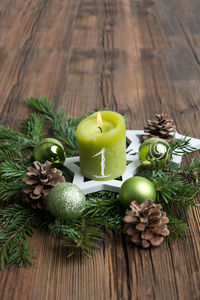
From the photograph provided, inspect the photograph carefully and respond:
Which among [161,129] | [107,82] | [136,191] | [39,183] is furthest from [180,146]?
[107,82]

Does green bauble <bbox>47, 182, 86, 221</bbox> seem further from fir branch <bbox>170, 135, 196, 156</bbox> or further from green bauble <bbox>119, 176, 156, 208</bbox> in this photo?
fir branch <bbox>170, 135, 196, 156</bbox>

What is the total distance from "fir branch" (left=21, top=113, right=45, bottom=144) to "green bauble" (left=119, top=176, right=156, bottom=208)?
28 cm

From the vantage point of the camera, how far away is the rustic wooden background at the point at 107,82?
0.52m

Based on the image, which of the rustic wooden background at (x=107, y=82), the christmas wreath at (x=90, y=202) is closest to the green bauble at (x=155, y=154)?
the christmas wreath at (x=90, y=202)

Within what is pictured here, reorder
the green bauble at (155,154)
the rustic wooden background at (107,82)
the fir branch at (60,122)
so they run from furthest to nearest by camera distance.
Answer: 1. the fir branch at (60,122)
2. the green bauble at (155,154)
3. the rustic wooden background at (107,82)

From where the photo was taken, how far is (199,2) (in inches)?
62.2

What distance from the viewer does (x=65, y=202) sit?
557 mm

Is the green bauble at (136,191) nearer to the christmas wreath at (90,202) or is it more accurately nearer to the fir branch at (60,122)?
the christmas wreath at (90,202)

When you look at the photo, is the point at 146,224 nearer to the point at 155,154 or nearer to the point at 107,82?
the point at 155,154

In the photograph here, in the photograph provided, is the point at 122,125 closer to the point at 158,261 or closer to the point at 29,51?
the point at 158,261

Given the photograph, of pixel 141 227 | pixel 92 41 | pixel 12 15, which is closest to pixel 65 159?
pixel 141 227

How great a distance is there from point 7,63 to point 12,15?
0.45m

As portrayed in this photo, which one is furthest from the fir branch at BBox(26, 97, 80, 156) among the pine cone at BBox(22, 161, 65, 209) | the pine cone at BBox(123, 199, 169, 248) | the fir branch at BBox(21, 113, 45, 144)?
the pine cone at BBox(123, 199, 169, 248)

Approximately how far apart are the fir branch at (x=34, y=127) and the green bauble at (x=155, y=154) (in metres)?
0.25
